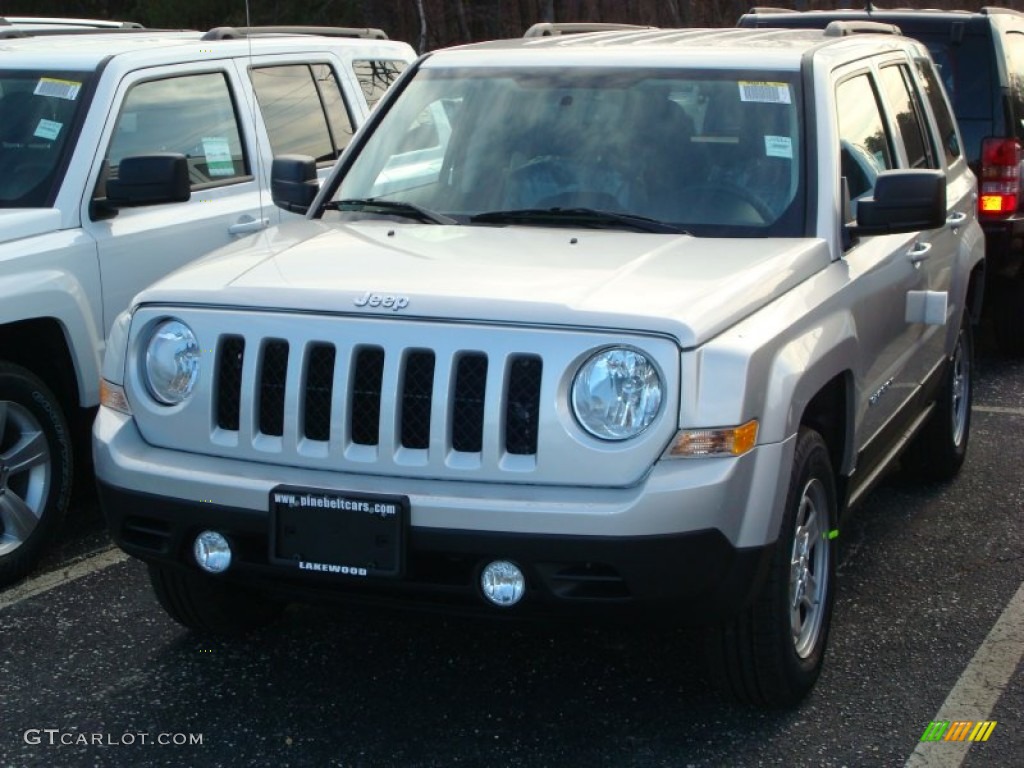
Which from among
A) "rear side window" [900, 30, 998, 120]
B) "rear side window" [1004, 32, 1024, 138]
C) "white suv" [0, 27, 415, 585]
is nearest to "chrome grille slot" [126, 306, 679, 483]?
"white suv" [0, 27, 415, 585]

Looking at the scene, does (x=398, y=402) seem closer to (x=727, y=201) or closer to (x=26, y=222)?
(x=727, y=201)

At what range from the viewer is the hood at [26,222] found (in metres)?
5.40

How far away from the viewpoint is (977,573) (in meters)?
5.42

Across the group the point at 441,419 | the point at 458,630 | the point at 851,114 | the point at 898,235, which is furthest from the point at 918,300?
the point at 441,419

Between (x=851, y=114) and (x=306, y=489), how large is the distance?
95.3 inches

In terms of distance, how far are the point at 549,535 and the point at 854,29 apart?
11.5 feet

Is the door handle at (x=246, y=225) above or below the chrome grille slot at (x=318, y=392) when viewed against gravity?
below

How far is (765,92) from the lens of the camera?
4941mm

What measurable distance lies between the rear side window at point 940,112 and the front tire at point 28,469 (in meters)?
3.68

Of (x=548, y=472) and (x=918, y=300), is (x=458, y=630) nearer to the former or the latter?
(x=548, y=472)

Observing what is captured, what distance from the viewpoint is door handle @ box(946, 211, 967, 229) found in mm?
5996

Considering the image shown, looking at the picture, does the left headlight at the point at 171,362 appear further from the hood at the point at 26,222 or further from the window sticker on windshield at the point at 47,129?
the window sticker on windshield at the point at 47,129

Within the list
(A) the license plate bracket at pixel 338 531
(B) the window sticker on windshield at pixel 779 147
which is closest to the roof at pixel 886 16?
(B) the window sticker on windshield at pixel 779 147

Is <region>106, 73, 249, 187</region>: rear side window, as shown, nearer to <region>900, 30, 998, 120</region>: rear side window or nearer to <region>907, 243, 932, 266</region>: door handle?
<region>907, 243, 932, 266</region>: door handle
